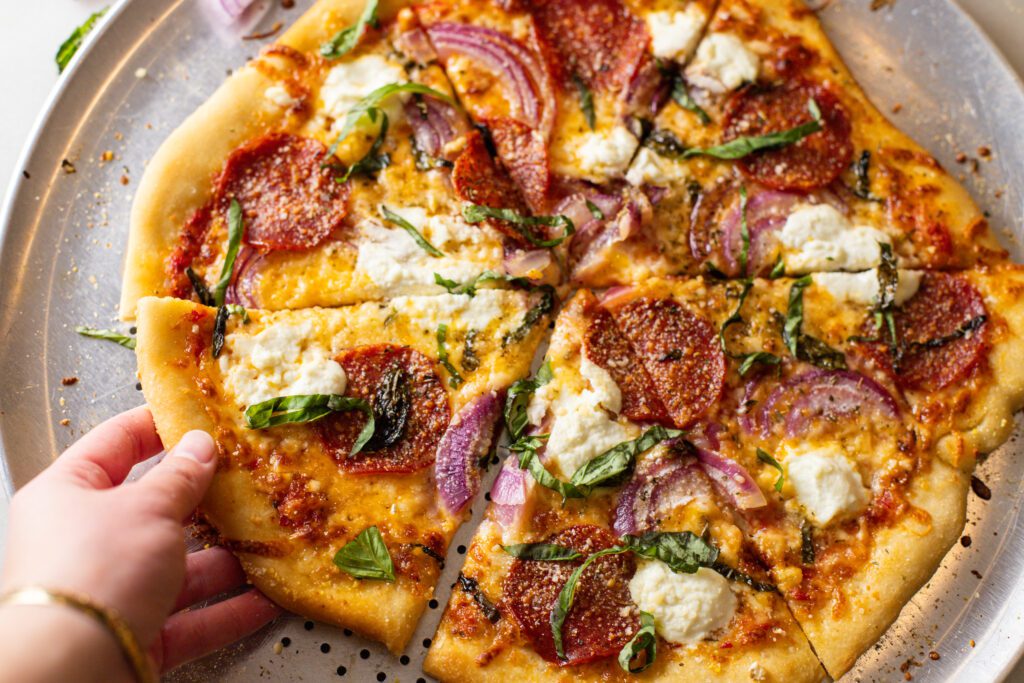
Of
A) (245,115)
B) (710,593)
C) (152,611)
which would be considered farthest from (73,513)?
(710,593)

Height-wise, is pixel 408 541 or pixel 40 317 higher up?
pixel 40 317

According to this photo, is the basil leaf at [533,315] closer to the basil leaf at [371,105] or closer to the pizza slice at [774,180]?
the pizza slice at [774,180]

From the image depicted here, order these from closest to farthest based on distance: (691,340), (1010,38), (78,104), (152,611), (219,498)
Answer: (152,611) < (219,498) < (691,340) < (78,104) < (1010,38)

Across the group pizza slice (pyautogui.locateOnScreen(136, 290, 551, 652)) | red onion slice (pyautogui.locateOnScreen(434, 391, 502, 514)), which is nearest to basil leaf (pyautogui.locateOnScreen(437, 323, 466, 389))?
pizza slice (pyautogui.locateOnScreen(136, 290, 551, 652))

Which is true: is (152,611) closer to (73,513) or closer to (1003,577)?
(73,513)

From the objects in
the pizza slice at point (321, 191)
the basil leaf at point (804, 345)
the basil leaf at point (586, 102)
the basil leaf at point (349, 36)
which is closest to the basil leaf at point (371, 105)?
the pizza slice at point (321, 191)

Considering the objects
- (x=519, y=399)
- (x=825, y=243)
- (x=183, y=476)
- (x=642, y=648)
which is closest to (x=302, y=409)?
(x=183, y=476)
